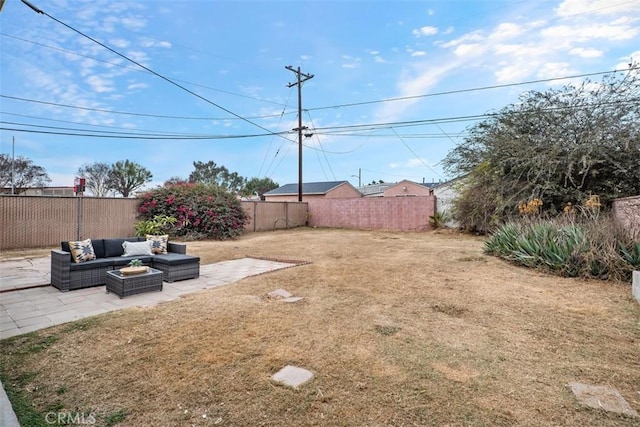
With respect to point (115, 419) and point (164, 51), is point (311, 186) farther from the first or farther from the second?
point (115, 419)

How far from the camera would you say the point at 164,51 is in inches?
414

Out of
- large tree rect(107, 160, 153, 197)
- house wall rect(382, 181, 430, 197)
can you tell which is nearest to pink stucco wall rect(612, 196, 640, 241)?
house wall rect(382, 181, 430, 197)

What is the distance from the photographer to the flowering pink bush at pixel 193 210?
1154cm

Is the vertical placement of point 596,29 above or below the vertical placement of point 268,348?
above

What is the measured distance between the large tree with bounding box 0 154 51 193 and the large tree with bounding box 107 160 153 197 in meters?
4.84

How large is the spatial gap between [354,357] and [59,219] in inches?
430

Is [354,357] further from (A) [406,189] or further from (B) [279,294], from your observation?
(A) [406,189]

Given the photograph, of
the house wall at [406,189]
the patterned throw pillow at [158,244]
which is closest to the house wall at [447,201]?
the patterned throw pillow at [158,244]

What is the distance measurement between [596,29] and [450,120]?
509cm

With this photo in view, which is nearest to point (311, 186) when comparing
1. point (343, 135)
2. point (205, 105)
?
point (343, 135)

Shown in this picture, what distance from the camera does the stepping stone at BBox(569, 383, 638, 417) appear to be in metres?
1.92

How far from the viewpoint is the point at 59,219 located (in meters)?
9.63

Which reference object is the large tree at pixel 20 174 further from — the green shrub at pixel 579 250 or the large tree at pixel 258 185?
the green shrub at pixel 579 250

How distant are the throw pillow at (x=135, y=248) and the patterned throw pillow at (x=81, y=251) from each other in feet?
1.64
